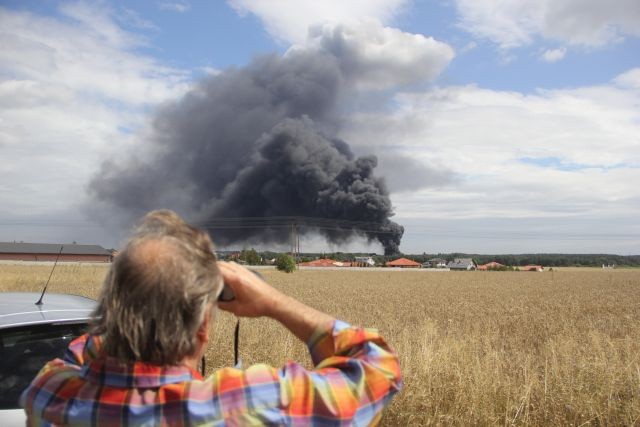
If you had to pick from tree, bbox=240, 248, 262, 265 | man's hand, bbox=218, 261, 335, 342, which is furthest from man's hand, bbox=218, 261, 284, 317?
tree, bbox=240, 248, 262, 265

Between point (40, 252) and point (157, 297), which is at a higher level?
point (40, 252)

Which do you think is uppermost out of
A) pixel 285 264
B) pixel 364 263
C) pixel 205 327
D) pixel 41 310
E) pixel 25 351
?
pixel 364 263

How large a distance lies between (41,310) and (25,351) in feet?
1.20

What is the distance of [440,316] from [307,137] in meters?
89.6

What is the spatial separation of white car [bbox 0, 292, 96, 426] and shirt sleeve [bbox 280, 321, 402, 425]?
2.28 m

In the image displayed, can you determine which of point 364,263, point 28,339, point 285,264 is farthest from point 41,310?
point 364,263

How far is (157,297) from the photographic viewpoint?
1371 mm

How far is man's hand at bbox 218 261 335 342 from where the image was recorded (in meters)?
1.51

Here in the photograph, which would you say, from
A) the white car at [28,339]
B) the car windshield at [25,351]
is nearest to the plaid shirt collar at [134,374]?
the white car at [28,339]

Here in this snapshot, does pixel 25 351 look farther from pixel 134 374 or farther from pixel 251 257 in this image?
pixel 251 257

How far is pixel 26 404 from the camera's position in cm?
148

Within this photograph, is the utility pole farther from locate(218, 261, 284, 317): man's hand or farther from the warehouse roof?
locate(218, 261, 284, 317): man's hand

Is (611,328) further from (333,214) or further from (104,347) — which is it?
(333,214)

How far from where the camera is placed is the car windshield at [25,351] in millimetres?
3312
